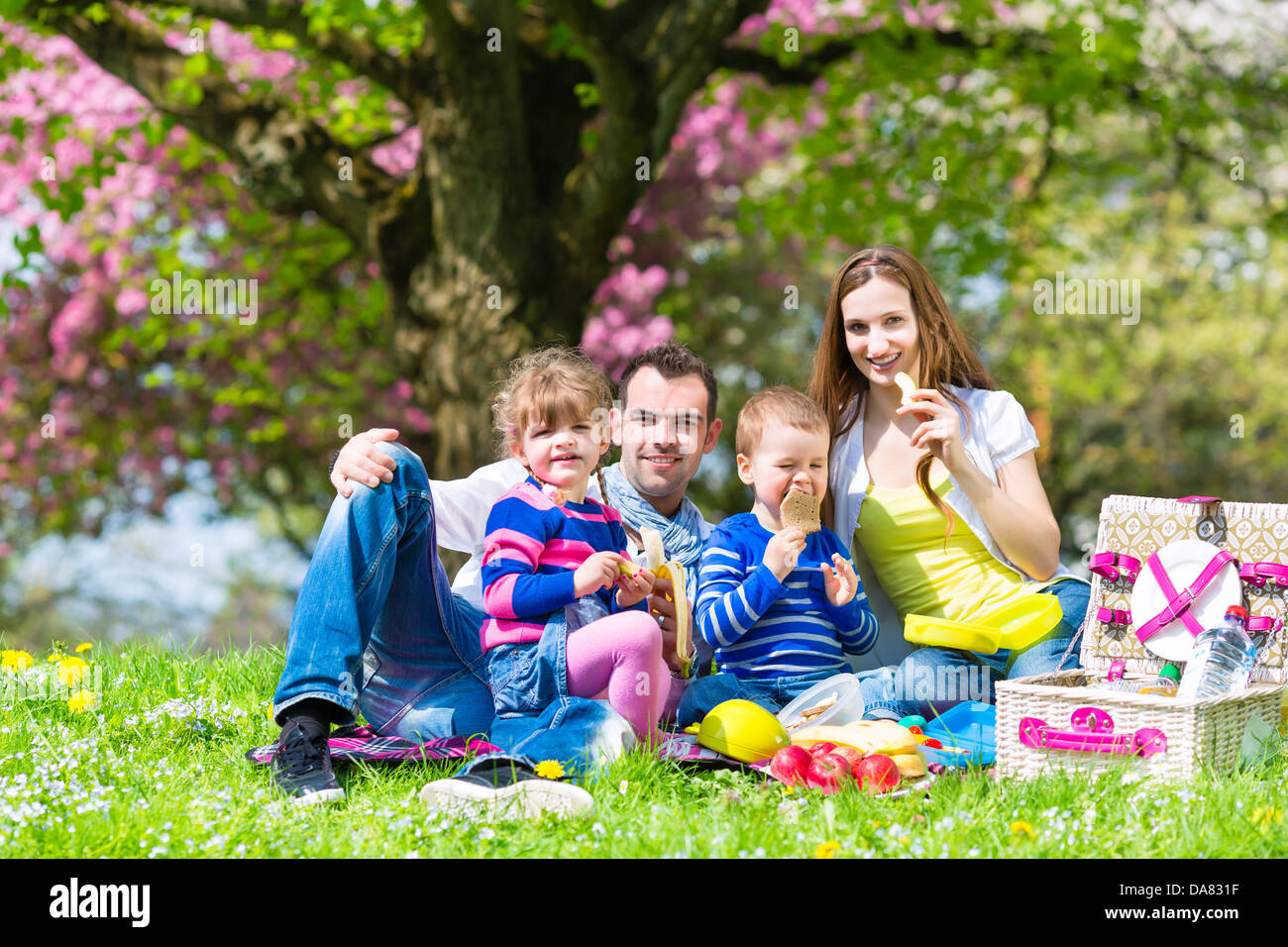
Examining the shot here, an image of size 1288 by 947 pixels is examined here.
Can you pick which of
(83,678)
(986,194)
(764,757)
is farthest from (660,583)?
(986,194)

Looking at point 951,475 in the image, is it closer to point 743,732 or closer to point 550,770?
point 743,732

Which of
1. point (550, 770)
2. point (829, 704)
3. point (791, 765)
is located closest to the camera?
point (550, 770)

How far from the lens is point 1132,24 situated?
7.03 m

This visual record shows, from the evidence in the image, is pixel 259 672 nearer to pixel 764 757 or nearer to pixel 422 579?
pixel 422 579

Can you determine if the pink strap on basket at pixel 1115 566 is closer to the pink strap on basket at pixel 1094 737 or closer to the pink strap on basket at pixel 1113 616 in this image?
the pink strap on basket at pixel 1113 616

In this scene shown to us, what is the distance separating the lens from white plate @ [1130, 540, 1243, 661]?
3273 millimetres

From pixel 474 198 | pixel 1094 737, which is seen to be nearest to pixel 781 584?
pixel 1094 737

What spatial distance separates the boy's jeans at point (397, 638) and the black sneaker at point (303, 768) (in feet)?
0.24

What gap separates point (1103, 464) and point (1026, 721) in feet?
32.2

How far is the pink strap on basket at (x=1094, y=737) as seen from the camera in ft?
9.26

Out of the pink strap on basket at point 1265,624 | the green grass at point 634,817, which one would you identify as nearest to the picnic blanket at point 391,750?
the green grass at point 634,817

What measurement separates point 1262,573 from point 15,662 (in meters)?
3.75

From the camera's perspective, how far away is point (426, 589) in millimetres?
3053

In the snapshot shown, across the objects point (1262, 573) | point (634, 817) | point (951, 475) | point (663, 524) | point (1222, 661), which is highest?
point (951, 475)
